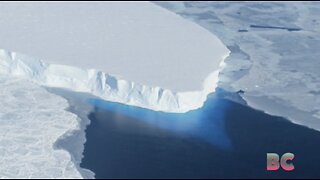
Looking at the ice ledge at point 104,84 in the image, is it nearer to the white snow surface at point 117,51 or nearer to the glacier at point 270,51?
the white snow surface at point 117,51

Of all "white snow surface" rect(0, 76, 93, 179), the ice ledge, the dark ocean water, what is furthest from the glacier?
"white snow surface" rect(0, 76, 93, 179)

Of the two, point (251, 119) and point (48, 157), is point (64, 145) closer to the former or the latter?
point (48, 157)

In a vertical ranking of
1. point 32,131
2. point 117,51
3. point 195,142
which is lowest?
point 195,142

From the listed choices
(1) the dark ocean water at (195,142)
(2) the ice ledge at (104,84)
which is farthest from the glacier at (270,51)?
(2) the ice ledge at (104,84)

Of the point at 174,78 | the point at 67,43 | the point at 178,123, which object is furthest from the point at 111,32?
the point at 178,123

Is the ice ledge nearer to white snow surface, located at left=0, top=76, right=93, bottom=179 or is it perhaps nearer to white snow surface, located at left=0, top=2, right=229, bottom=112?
white snow surface, located at left=0, top=2, right=229, bottom=112

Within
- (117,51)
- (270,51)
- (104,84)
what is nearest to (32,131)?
(104,84)

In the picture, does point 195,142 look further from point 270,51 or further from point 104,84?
point 270,51
